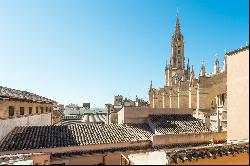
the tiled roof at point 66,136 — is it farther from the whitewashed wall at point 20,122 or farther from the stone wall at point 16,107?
the stone wall at point 16,107

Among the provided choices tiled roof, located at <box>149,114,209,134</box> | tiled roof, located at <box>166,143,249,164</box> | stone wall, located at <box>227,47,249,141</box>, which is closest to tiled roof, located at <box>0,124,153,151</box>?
tiled roof, located at <box>149,114,209,134</box>

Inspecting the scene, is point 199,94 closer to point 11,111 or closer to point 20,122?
point 20,122

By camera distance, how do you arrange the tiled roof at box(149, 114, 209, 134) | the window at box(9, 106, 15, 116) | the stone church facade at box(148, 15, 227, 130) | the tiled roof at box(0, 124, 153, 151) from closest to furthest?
1. the tiled roof at box(0, 124, 153, 151)
2. the window at box(9, 106, 15, 116)
3. the tiled roof at box(149, 114, 209, 134)
4. the stone church facade at box(148, 15, 227, 130)

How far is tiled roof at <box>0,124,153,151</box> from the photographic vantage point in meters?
17.4

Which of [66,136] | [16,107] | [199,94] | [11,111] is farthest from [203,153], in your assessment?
[199,94]

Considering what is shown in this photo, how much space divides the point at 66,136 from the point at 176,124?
10.6m

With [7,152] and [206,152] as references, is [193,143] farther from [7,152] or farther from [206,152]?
[7,152]

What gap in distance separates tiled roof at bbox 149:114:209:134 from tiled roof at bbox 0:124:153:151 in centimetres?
231

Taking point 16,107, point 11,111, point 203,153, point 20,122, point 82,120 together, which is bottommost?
point 82,120

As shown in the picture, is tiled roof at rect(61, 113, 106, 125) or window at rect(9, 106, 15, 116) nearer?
window at rect(9, 106, 15, 116)

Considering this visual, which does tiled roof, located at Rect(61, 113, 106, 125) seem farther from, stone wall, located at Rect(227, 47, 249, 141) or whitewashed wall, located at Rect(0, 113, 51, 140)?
stone wall, located at Rect(227, 47, 249, 141)

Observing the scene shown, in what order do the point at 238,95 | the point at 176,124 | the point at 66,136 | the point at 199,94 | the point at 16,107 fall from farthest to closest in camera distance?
the point at 199,94
the point at 176,124
the point at 16,107
the point at 66,136
the point at 238,95

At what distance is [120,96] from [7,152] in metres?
61.1

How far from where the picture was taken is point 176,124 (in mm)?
24406
